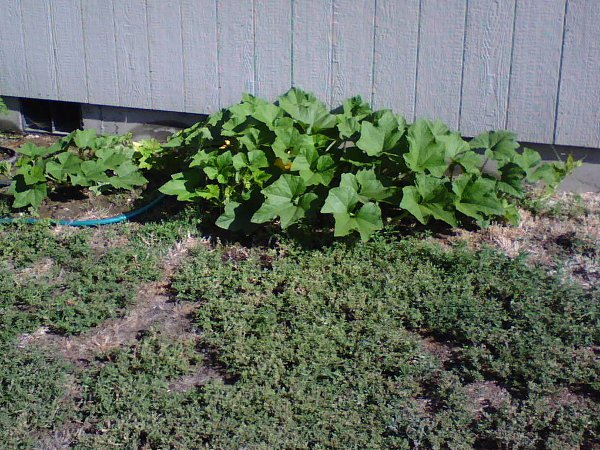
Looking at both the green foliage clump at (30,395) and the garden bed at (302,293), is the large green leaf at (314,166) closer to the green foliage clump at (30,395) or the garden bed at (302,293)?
the garden bed at (302,293)

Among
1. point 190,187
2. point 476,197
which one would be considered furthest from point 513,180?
point 190,187

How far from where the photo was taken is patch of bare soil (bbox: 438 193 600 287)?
170 inches

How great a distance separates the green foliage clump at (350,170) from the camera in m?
4.46

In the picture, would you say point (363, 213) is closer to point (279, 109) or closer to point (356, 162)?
point (356, 162)

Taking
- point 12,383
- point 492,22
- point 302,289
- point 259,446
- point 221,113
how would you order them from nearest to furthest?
1. point 259,446
2. point 12,383
3. point 302,289
4. point 492,22
5. point 221,113

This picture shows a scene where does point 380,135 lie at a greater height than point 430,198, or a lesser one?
greater

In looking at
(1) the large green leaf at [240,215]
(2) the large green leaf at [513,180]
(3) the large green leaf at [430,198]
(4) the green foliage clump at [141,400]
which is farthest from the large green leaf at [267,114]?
(4) the green foliage clump at [141,400]

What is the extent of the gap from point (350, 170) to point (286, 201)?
49 cm

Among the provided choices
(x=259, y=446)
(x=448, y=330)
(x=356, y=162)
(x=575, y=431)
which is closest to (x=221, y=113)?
(x=356, y=162)

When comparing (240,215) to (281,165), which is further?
(281,165)

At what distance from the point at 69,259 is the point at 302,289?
136 cm

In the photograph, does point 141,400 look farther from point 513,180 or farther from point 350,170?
point 513,180

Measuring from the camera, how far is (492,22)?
192 inches

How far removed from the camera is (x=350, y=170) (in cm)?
477
